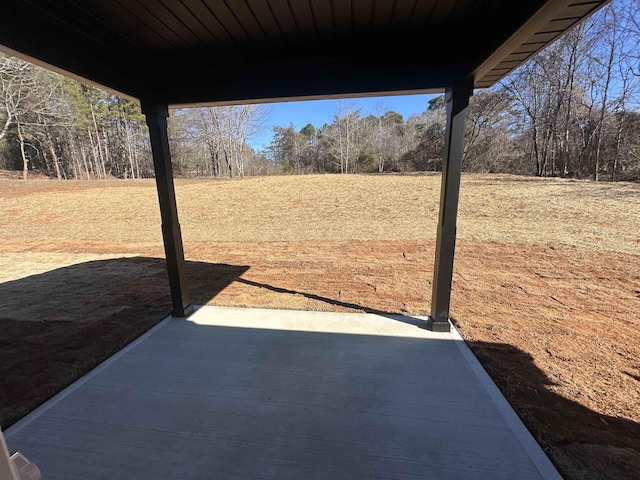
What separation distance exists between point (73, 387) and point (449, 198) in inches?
133

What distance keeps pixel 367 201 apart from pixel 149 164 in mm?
22419

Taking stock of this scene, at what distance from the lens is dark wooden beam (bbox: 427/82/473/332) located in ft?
8.16

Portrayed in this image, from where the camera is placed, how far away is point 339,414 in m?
1.92

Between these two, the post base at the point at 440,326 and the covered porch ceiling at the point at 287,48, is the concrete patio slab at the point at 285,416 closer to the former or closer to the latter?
the post base at the point at 440,326

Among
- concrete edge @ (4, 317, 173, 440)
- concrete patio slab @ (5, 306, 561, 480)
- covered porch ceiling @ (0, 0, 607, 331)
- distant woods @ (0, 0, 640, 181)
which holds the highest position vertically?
distant woods @ (0, 0, 640, 181)

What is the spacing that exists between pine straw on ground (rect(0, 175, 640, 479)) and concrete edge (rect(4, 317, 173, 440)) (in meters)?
0.08

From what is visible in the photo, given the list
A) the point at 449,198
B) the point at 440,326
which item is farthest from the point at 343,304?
the point at 449,198

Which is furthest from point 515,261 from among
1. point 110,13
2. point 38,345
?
point 38,345

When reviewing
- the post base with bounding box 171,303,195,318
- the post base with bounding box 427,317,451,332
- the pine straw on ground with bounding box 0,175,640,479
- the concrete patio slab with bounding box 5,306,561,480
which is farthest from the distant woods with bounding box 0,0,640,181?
the post base with bounding box 171,303,195,318

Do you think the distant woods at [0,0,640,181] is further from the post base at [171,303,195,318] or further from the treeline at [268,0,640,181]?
the post base at [171,303,195,318]

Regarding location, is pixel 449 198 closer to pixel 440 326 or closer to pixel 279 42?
pixel 440 326

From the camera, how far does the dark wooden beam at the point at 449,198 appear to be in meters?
2.49

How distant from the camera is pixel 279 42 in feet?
7.72

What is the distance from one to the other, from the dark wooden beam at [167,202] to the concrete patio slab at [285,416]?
0.57 meters
